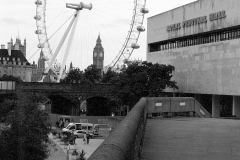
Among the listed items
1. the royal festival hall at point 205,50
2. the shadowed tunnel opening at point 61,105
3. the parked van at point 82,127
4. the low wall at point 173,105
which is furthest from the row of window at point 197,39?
the low wall at point 173,105

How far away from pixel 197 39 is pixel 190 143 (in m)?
50.1

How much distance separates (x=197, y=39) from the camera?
202 feet

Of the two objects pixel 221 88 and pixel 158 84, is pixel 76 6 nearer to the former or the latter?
pixel 158 84

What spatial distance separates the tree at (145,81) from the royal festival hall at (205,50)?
9.56 feet

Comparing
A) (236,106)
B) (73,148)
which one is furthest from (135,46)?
(73,148)

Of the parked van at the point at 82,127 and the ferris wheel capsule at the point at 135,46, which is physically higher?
the ferris wheel capsule at the point at 135,46

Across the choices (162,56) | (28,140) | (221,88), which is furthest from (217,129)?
(162,56)

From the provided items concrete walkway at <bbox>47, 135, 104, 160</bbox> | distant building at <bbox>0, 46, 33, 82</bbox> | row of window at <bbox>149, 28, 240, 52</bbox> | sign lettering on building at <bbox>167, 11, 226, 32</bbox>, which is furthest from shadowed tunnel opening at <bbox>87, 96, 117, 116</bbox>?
distant building at <bbox>0, 46, 33, 82</bbox>

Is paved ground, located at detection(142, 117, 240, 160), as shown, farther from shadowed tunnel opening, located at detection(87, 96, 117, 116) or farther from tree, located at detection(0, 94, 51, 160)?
shadowed tunnel opening, located at detection(87, 96, 117, 116)

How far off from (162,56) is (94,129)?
17.7 metres

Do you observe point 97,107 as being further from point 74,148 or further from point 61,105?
point 74,148

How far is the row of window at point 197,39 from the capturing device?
5422 cm

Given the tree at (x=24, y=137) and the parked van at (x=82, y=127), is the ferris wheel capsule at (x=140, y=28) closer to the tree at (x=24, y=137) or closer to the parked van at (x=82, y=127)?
the parked van at (x=82, y=127)

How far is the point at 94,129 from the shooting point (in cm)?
6341
